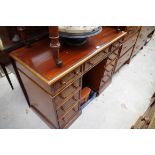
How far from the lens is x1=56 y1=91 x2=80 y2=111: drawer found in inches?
42.3

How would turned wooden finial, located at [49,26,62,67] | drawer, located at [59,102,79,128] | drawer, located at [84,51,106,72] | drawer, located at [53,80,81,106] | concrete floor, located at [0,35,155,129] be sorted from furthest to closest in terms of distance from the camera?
concrete floor, located at [0,35,155,129], drawer, located at [59,102,79,128], drawer, located at [84,51,106,72], drawer, located at [53,80,81,106], turned wooden finial, located at [49,26,62,67]

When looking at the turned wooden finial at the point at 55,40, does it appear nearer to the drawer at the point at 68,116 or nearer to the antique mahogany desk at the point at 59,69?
the antique mahogany desk at the point at 59,69

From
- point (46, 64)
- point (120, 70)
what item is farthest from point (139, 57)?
point (46, 64)

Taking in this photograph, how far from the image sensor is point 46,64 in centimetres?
92

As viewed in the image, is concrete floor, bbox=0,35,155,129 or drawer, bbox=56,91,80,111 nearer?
drawer, bbox=56,91,80,111

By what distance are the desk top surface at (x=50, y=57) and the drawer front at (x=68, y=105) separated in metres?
0.33

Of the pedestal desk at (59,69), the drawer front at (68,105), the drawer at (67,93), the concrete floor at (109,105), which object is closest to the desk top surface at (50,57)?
the pedestal desk at (59,69)

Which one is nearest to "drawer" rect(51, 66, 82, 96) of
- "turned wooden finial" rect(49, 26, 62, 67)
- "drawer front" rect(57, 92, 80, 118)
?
"turned wooden finial" rect(49, 26, 62, 67)

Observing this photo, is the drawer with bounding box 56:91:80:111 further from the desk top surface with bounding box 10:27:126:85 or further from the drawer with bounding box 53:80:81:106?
the desk top surface with bounding box 10:27:126:85

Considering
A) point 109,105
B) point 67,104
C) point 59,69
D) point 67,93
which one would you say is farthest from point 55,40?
point 109,105

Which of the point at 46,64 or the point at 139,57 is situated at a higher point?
the point at 46,64

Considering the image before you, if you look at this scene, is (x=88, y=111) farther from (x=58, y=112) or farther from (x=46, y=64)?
(x=46, y=64)
